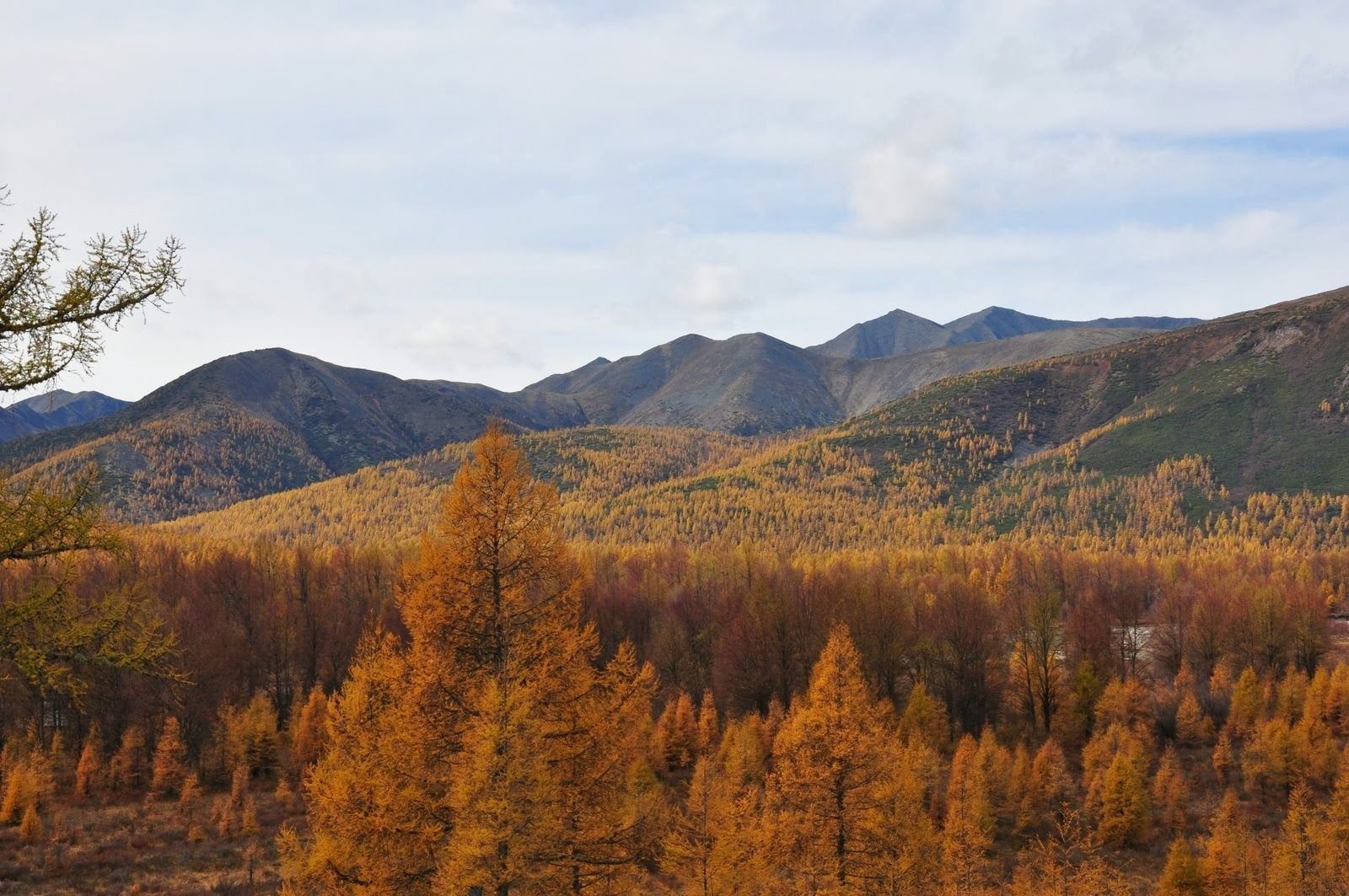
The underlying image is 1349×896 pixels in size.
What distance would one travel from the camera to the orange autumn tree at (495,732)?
Result: 14562mm

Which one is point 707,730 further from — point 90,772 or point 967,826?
point 90,772

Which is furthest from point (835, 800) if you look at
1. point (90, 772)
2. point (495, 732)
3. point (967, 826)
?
point (90, 772)

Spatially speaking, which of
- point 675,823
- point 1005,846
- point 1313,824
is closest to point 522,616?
point 675,823

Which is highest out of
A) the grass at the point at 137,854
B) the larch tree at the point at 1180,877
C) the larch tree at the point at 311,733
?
the larch tree at the point at 311,733

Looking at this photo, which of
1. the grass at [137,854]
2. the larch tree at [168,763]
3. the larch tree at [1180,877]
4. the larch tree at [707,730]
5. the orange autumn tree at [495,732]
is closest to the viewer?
the orange autumn tree at [495,732]

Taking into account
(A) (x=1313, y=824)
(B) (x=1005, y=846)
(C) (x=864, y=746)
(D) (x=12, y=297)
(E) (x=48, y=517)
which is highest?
(D) (x=12, y=297)

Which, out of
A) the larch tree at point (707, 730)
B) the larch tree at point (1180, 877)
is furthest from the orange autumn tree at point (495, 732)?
the larch tree at point (707, 730)

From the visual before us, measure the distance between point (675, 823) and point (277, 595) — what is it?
221ft

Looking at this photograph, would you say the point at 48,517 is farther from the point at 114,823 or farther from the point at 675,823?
the point at 114,823

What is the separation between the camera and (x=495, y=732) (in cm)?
1440

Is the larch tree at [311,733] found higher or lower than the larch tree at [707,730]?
higher

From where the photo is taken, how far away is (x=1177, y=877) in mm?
37844

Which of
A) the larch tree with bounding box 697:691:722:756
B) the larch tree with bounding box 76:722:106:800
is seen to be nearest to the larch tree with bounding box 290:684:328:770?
the larch tree with bounding box 76:722:106:800

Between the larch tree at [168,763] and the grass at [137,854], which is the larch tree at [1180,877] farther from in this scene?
the larch tree at [168,763]
